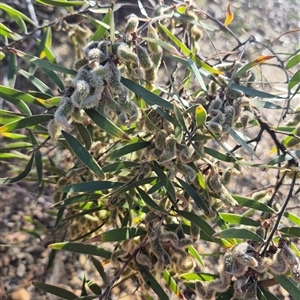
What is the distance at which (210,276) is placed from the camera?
105 centimetres

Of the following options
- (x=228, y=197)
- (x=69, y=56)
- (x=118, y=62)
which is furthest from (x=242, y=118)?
(x=69, y=56)

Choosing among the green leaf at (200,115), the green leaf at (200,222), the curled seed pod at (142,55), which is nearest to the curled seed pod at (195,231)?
the green leaf at (200,222)

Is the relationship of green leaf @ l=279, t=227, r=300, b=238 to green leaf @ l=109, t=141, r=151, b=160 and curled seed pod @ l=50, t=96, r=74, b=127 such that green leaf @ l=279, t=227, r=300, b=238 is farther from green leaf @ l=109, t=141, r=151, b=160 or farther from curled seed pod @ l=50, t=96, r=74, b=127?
curled seed pod @ l=50, t=96, r=74, b=127

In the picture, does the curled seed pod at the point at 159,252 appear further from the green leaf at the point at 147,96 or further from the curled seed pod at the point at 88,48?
the curled seed pod at the point at 88,48

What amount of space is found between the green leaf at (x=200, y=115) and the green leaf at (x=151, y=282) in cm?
36

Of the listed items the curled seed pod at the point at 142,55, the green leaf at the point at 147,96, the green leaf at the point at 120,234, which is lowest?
the green leaf at the point at 120,234

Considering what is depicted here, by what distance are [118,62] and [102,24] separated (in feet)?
0.80

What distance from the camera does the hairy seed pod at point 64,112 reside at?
2.41ft

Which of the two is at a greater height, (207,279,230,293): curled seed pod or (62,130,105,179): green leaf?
(62,130,105,179): green leaf

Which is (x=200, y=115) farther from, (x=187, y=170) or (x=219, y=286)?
(x=219, y=286)

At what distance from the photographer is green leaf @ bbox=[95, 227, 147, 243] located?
3.23 ft

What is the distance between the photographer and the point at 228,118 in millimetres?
835

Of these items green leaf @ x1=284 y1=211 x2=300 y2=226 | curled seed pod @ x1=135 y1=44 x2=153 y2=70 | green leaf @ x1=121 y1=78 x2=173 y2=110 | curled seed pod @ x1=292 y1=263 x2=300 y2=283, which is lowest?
curled seed pod @ x1=292 y1=263 x2=300 y2=283

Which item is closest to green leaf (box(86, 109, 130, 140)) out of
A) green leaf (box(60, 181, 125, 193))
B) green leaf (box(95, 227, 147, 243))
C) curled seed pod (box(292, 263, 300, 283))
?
green leaf (box(60, 181, 125, 193))
